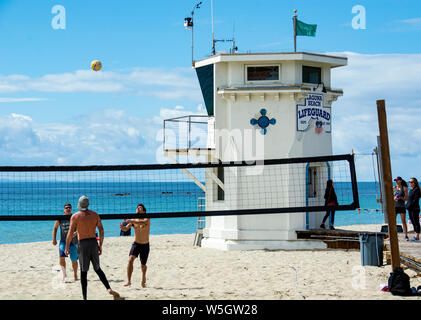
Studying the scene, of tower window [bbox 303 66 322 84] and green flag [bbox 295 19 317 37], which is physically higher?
green flag [bbox 295 19 317 37]

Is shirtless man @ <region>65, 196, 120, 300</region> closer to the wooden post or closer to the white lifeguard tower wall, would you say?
the wooden post

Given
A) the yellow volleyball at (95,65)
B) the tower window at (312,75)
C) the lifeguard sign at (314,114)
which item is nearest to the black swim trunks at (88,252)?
the yellow volleyball at (95,65)

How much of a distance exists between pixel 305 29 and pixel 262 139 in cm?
420

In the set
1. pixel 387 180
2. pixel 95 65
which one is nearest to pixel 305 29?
pixel 95 65

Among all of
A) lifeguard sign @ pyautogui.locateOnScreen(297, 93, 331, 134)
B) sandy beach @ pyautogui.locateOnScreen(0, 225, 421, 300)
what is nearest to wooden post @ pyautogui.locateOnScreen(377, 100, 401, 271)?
sandy beach @ pyautogui.locateOnScreen(0, 225, 421, 300)

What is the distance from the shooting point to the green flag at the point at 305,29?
1953 centimetres

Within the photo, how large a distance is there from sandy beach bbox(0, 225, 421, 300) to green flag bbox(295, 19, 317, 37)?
7402mm

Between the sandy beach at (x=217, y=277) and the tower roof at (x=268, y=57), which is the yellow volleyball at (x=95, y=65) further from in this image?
the sandy beach at (x=217, y=277)

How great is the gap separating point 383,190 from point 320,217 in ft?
33.0

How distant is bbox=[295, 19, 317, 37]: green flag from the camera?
64.1ft

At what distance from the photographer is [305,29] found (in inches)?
772

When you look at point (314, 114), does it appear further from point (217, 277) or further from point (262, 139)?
point (217, 277)
